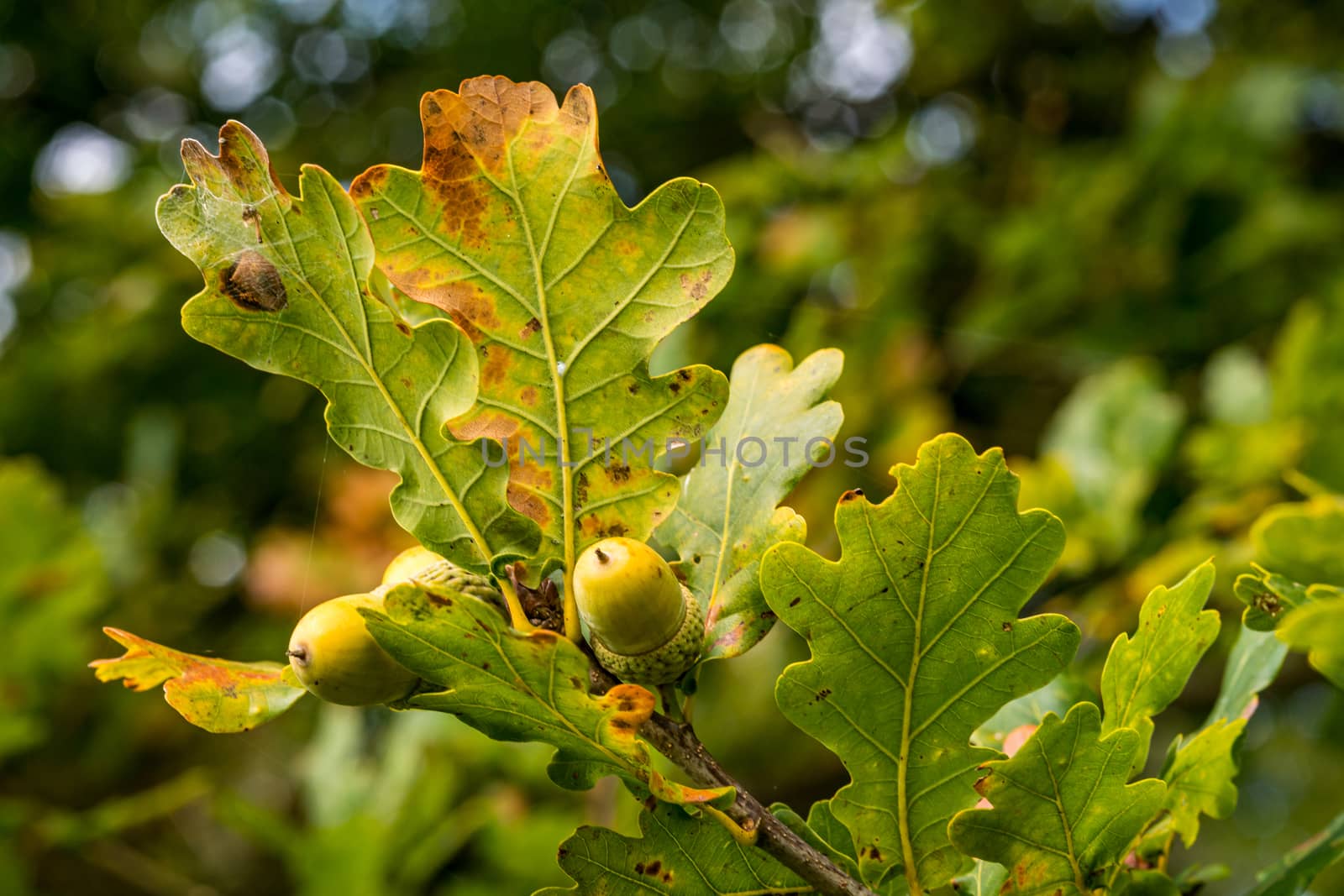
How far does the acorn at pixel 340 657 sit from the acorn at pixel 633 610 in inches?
4.1

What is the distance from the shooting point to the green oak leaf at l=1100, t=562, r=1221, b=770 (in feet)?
2.07

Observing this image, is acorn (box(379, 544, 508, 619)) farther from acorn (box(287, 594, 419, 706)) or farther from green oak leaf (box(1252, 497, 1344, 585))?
green oak leaf (box(1252, 497, 1344, 585))

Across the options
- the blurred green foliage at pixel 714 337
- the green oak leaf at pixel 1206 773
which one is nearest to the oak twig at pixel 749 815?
the green oak leaf at pixel 1206 773

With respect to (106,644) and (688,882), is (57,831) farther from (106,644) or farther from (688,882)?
(688,882)

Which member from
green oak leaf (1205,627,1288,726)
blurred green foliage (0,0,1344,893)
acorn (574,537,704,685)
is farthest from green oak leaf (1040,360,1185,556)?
acorn (574,537,704,685)

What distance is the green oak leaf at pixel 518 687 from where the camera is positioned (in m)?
0.53

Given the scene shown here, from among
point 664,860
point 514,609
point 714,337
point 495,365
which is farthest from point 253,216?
point 714,337

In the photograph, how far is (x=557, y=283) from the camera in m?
0.62

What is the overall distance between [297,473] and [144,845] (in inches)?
40.0

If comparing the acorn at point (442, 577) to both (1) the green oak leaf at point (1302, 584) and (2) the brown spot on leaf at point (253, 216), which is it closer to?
(2) the brown spot on leaf at point (253, 216)

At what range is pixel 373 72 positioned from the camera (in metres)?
3.51

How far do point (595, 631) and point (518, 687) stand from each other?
5 cm

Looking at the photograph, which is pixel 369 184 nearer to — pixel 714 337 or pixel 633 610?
pixel 633 610

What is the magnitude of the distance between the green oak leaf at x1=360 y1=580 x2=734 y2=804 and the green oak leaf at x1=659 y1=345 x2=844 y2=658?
0.28 feet
